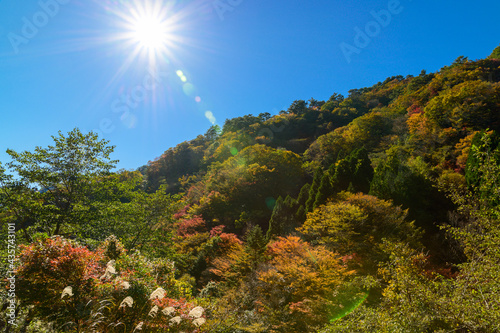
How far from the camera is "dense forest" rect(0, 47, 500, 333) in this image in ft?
14.7

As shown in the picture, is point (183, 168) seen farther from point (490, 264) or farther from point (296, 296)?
point (490, 264)

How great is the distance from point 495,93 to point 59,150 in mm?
36046

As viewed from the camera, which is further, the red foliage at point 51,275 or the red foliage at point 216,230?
the red foliage at point 216,230

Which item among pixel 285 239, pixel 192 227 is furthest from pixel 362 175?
pixel 192 227

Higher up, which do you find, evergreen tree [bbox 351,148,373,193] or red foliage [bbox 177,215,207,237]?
red foliage [bbox 177,215,207,237]


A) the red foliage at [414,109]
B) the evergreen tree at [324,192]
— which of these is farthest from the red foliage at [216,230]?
the red foliage at [414,109]

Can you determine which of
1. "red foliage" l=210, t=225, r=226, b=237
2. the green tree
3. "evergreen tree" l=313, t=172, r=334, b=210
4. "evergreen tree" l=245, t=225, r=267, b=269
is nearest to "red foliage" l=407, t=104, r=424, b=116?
"evergreen tree" l=313, t=172, r=334, b=210

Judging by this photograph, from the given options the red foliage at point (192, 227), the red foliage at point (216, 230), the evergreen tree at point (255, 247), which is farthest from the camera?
the red foliage at point (192, 227)

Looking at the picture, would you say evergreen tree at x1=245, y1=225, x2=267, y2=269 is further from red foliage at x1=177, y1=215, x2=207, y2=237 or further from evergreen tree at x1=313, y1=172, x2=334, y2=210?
red foliage at x1=177, y1=215, x2=207, y2=237

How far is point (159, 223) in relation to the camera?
1302 centimetres

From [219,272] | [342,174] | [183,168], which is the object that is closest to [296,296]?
[219,272]

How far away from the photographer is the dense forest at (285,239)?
448 centimetres

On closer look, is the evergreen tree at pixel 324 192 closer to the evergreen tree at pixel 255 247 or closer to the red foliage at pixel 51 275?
the evergreen tree at pixel 255 247

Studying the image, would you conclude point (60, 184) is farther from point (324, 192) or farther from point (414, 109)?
point (414, 109)
